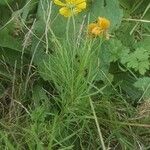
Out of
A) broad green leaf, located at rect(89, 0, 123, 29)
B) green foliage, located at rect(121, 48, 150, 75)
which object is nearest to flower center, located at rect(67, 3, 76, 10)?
broad green leaf, located at rect(89, 0, 123, 29)

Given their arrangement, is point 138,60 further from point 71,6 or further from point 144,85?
point 71,6

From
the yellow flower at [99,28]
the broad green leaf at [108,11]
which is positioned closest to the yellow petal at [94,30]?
the yellow flower at [99,28]

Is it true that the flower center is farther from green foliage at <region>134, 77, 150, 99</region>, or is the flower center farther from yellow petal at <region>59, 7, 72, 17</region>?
green foliage at <region>134, 77, 150, 99</region>

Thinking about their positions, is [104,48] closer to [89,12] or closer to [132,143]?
[89,12]

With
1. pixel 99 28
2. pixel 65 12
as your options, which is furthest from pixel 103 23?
pixel 65 12

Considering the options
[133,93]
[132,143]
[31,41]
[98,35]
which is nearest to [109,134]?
[132,143]

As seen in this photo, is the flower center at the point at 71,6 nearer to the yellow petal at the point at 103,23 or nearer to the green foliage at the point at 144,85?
the yellow petal at the point at 103,23
